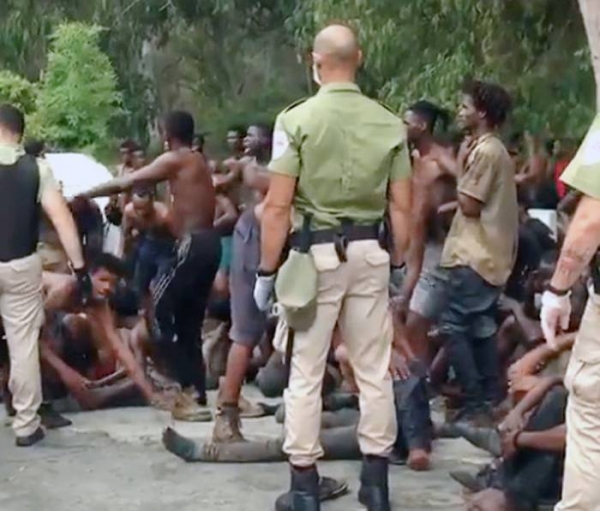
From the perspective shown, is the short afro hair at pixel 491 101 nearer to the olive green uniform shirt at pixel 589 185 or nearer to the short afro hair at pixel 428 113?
the short afro hair at pixel 428 113

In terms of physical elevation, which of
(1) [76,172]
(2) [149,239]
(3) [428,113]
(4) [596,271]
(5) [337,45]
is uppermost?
(5) [337,45]

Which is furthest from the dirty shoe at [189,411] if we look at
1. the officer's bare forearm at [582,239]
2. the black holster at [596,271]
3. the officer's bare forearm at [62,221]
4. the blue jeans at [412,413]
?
the officer's bare forearm at [582,239]

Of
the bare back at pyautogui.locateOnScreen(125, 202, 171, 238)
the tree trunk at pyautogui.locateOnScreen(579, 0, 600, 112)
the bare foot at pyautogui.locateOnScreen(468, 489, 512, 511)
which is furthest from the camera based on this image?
the bare back at pyautogui.locateOnScreen(125, 202, 171, 238)

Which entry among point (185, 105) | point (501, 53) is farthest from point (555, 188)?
point (185, 105)

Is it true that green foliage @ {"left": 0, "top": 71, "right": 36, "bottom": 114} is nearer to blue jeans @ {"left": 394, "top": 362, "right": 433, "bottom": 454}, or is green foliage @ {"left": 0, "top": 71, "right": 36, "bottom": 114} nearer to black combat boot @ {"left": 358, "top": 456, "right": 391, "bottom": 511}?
blue jeans @ {"left": 394, "top": 362, "right": 433, "bottom": 454}

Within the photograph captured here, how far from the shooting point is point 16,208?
8.28m

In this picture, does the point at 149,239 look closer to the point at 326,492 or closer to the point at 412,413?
the point at 412,413

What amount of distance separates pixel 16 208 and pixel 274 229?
227 cm

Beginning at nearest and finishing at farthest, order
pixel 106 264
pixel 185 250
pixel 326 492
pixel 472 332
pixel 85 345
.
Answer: pixel 326 492
pixel 472 332
pixel 185 250
pixel 85 345
pixel 106 264

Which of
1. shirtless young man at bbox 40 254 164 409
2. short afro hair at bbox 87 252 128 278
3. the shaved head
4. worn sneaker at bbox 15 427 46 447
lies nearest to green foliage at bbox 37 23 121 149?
short afro hair at bbox 87 252 128 278

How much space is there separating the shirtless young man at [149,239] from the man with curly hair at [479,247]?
107 inches

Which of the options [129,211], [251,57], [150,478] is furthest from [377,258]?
[251,57]

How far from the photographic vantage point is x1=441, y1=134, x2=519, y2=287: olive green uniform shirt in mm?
8234

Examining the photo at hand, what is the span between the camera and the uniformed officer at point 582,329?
17.6ft
